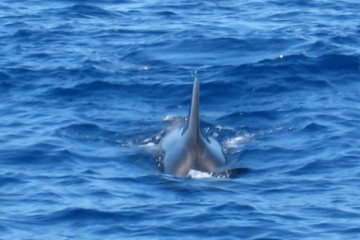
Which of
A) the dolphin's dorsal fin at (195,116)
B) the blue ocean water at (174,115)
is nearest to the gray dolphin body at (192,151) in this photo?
the dolphin's dorsal fin at (195,116)

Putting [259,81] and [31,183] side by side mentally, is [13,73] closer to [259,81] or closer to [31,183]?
[259,81]

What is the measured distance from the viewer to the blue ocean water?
16406 millimetres

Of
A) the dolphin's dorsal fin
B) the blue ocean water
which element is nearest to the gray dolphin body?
the dolphin's dorsal fin

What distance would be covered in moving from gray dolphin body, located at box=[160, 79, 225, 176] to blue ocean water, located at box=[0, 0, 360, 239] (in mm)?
318

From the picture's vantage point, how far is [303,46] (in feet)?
91.3

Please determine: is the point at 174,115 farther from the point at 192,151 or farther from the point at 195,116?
the point at 192,151

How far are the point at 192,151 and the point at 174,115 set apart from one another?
3.68 metres

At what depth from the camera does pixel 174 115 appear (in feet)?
76.4

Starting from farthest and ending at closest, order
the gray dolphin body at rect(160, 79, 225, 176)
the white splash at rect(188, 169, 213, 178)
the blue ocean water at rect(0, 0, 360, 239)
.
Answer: the gray dolphin body at rect(160, 79, 225, 176), the white splash at rect(188, 169, 213, 178), the blue ocean water at rect(0, 0, 360, 239)

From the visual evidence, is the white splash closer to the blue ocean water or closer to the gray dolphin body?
the gray dolphin body

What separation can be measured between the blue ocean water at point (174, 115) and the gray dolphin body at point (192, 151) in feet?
1.04

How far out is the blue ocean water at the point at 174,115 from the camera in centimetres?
1641

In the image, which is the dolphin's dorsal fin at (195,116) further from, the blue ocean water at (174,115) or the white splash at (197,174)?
the white splash at (197,174)

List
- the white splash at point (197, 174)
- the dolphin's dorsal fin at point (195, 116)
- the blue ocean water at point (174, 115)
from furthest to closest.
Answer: the dolphin's dorsal fin at point (195, 116)
the white splash at point (197, 174)
the blue ocean water at point (174, 115)
